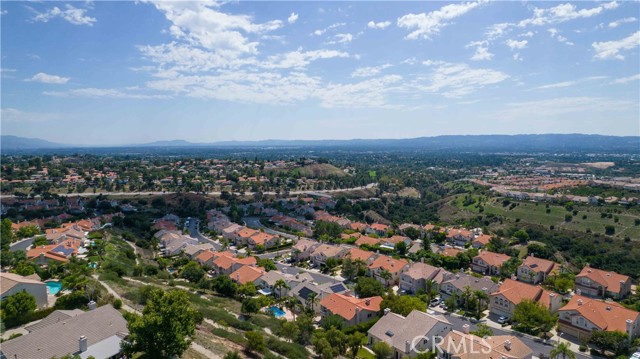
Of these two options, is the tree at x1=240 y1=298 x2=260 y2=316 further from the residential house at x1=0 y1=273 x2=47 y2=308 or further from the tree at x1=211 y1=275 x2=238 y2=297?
the residential house at x1=0 y1=273 x2=47 y2=308

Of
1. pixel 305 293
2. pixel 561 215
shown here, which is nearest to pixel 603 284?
pixel 305 293

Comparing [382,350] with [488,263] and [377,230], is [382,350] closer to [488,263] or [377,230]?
[488,263]

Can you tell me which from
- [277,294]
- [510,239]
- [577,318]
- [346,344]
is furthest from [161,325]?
[510,239]

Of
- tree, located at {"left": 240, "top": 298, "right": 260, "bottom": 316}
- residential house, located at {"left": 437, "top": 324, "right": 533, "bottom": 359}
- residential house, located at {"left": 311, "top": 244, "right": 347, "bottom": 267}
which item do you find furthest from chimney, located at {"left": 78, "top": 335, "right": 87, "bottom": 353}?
residential house, located at {"left": 311, "top": 244, "right": 347, "bottom": 267}

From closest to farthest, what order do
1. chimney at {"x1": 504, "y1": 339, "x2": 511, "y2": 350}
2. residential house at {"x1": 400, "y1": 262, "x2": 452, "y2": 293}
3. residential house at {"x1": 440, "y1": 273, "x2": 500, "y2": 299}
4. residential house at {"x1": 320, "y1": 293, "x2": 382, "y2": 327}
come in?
chimney at {"x1": 504, "y1": 339, "x2": 511, "y2": 350} < residential house at {"x1": 320, "y1": 293, "x2": 382, "y2": 327} < residential house at {"x1": 440, "y1": 273, "x2": 500, "y2": 299} < residential house at {"x1": 400, "y1": 262, "x2": 452, "y2": 293}

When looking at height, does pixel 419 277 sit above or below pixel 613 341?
below

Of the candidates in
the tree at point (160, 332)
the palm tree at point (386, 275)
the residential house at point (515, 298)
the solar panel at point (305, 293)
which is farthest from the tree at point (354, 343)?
the palm tree at point (386, 275)

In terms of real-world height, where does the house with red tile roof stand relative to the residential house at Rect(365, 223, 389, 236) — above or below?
above
